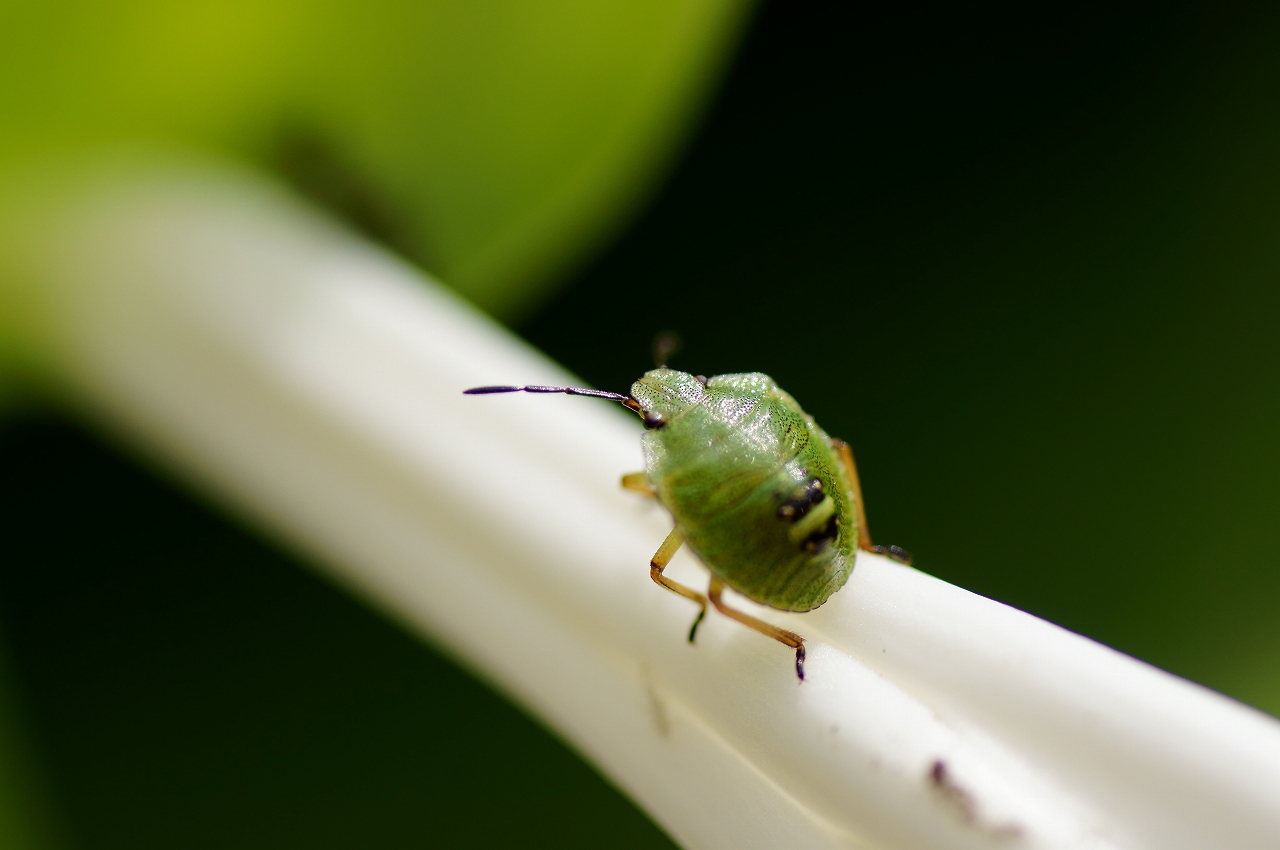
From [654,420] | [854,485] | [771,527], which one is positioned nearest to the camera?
[771,527]

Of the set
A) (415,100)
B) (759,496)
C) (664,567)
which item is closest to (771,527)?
(759,496)

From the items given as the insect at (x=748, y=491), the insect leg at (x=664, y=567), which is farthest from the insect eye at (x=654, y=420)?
the insect leg at (x=664, y=567)

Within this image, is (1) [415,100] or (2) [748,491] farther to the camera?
(1) [415,100]

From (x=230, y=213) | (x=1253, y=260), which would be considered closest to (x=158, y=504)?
(x=230, y=213)

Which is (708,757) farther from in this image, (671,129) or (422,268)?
(671,129)

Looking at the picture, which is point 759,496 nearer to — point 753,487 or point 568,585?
point 753,487

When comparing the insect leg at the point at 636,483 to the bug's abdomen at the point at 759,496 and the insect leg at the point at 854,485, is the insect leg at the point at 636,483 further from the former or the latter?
the insect leg at the point at 854,485

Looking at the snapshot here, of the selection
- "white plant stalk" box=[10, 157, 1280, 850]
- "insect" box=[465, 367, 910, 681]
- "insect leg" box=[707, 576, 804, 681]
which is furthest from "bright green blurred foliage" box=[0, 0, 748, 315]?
"insect leg" box=[707, 576, 804, 681]
